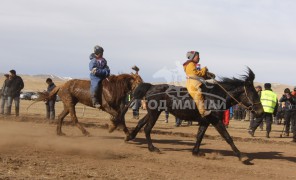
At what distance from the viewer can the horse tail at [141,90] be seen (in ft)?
39.6

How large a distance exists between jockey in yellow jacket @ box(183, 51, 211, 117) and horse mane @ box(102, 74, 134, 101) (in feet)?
7.52

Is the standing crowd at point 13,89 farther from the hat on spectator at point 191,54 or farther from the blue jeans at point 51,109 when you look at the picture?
the hat on spectator at point 191,54

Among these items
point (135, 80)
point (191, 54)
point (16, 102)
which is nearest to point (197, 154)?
point (191, 54)

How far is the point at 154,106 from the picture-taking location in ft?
38.5

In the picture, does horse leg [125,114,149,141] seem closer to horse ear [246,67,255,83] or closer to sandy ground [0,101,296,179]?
sandy ground [0,101,296,179]

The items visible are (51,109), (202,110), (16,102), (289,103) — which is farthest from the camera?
(16,102)

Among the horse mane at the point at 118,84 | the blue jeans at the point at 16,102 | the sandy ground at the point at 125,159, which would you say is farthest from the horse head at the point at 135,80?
the blue jeans at the point at 16,102

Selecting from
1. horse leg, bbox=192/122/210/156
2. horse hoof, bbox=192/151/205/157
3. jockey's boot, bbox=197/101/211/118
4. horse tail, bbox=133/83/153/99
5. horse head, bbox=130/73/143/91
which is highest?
horse head, bbox=130/73/143/91

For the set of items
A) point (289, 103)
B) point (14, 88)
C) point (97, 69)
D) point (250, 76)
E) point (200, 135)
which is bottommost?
point (200, 135)

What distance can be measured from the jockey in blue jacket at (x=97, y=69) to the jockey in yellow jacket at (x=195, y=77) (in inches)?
A: 112

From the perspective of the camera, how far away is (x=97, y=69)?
12695 millimetres

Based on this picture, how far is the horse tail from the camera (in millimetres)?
12070

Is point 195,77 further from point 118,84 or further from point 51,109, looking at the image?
point 51,109

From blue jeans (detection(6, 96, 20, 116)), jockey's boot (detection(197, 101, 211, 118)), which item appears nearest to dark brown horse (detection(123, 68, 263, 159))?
jockey's boot (detection(197, 101, 211, 118))
